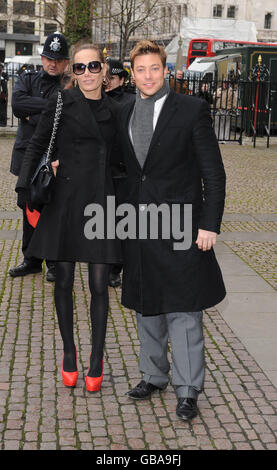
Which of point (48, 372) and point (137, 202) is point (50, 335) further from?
point (137, 202)

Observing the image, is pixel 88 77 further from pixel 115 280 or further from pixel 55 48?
pixel 115 280

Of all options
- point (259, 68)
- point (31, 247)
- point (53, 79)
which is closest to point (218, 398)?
point (31, 247)

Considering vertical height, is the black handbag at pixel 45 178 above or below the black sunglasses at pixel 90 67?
below

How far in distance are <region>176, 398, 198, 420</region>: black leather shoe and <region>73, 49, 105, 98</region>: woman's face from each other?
1.67 m

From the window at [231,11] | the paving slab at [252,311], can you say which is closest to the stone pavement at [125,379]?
the paving slab at [252,311]

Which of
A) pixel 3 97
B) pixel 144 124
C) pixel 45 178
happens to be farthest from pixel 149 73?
pixel 3 97

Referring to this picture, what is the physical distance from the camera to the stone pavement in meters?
3.44

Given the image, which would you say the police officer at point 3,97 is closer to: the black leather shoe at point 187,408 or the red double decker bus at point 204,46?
the red double decker bus at point 204,46

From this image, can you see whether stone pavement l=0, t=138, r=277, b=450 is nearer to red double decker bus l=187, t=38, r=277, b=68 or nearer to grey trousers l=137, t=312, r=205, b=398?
grey trousers l=137, t=312, r=205, b=398

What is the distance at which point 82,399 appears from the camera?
3877 mm

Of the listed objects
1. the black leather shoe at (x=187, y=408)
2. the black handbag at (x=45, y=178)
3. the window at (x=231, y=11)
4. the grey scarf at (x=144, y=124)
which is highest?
the window at (x=231, y=11)

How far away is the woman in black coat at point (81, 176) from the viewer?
3758mm

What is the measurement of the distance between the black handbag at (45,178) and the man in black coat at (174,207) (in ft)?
1.21

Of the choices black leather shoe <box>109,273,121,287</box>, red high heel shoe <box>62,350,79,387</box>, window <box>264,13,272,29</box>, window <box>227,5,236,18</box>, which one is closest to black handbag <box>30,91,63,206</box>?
red high heel shoe <box>62,350,79,387</box>
